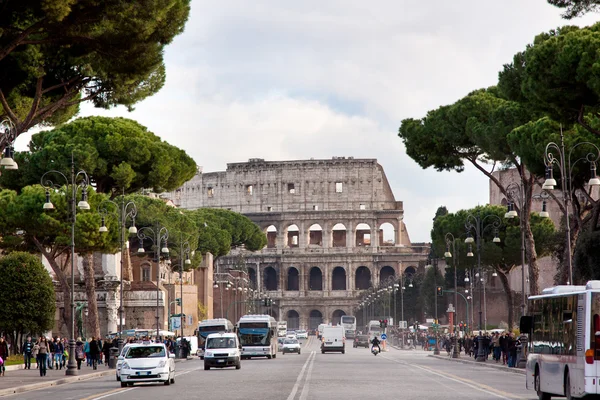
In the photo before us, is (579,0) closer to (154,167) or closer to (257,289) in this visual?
(154,167)

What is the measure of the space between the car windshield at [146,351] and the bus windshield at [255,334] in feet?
86.1

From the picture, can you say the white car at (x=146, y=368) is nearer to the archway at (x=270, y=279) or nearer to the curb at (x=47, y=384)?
the curb at (x=47, y=384)

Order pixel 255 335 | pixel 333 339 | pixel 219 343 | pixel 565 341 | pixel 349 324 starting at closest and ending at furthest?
pixel 565 341
pixel 219 343
pixel 255 335
pixel 333 339
pixel 349 324

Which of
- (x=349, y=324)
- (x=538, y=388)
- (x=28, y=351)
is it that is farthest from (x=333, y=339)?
(x=349, y=324)

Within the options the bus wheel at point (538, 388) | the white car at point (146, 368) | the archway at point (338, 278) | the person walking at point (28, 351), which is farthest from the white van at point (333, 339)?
the archway at point (338, 278)

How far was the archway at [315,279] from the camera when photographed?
586 ft

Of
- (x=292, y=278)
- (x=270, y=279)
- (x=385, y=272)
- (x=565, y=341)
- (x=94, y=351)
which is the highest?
(x=385, y=272)

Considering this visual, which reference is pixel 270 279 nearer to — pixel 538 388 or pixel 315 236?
pixel 315 236

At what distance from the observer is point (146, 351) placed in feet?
106

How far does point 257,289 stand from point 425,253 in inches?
994

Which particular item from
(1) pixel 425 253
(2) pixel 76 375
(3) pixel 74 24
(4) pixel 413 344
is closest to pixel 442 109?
(2) pixel 76 375

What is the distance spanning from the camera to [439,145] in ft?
169

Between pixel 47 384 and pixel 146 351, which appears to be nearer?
pixel 146 351

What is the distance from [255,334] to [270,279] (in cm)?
11877
